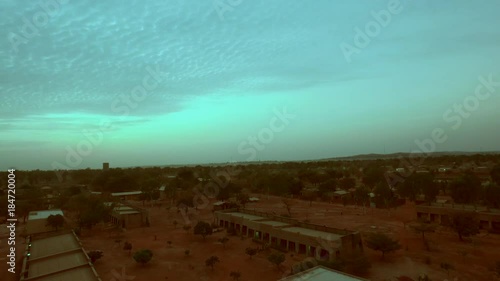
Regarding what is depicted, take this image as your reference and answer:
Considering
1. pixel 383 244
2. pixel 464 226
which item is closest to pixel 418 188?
pixel 464 226

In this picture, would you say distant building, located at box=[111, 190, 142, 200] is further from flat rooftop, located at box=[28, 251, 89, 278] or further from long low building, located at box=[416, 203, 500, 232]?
long low building, located at box=[416, 203, 500, 232]

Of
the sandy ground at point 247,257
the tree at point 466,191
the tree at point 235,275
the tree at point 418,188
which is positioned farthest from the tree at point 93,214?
the tree at point 466,191

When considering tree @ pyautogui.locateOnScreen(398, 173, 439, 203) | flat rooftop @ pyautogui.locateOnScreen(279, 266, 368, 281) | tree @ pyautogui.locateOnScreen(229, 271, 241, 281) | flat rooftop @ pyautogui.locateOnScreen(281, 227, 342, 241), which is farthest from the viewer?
tree @ pyautogui.locateOnScreen(398, 173, 439, 203)

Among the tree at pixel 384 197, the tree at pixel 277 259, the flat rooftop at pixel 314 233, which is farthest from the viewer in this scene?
the tree at pixel 384 197

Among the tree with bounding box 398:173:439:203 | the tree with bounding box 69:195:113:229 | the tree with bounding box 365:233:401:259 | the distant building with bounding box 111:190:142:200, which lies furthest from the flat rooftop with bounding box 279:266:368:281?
the distant building with bounding box 111:190:142:200

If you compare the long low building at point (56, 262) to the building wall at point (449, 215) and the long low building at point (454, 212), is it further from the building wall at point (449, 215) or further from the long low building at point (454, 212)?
the building wall at point (449, 215)

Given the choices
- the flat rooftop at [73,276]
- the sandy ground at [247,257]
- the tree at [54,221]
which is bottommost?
the sandy ground at [247,257]
